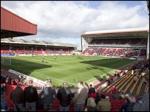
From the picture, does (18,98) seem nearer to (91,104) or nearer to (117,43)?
(91,104)

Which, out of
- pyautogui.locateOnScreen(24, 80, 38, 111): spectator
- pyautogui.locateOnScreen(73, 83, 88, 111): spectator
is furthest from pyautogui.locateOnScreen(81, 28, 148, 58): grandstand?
pyautogui.locateOnScreen(24, 80, 38, 111): spectator

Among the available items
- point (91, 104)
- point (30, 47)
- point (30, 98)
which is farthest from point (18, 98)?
point (30, 47)

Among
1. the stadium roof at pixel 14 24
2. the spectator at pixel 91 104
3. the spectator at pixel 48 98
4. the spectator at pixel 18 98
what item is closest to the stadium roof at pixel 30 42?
the stadium roof at pixel 14 24

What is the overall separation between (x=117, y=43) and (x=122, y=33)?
7.40m

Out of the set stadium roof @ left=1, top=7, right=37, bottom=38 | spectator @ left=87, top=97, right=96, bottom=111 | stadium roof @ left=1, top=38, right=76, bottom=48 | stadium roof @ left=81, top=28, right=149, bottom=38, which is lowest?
spectator @ left=87, top=97, right=96, bottom=111

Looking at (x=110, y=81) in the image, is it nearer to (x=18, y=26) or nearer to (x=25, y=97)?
(x=18, y=26)

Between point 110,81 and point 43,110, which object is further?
point 110,81

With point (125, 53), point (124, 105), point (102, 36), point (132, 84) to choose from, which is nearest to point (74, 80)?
point (132, 84)

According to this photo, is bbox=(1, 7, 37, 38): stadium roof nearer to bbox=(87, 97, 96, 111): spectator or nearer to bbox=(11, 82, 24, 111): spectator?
bbox=(11, 82, 24, 111): spectator

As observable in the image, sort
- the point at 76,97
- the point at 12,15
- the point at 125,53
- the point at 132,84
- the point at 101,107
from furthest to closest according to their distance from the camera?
the point at 125,53 → the point at 132,84 → the point at 12,15 → the point at 76,97 → the point at 101,107

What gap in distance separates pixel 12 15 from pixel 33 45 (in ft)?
224

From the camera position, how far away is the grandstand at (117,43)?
83.3m

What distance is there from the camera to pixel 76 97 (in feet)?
37.1

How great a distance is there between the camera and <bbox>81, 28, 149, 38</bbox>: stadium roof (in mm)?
81475
